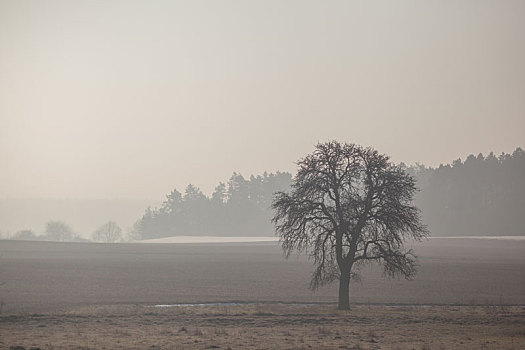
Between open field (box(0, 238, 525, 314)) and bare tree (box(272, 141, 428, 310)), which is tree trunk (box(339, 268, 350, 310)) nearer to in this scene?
bare tree (box(272, 141, 428, 310))

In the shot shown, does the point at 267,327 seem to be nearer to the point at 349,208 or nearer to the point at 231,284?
the point at 349,208

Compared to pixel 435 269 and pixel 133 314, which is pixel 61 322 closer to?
pixel 133 314

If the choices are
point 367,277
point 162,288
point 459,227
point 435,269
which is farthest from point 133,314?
point 459,227

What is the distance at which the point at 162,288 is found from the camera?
5391 cm

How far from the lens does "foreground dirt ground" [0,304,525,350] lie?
91.9 ft

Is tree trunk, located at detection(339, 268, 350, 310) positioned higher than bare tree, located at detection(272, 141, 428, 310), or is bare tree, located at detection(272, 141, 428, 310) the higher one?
bare tree, located at detection(272, 141, 428, 310)

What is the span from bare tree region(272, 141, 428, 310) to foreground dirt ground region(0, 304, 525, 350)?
329 centimetres

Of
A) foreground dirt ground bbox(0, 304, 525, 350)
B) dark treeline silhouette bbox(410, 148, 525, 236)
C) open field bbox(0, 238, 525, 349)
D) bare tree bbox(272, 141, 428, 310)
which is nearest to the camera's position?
foreground dirt ground bbox(0, 304, 525, 350)

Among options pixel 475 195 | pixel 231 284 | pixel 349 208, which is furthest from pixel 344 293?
pixel 475 195

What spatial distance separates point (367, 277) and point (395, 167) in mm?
24869

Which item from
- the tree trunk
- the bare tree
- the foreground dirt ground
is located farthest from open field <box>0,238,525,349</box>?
the bare tree

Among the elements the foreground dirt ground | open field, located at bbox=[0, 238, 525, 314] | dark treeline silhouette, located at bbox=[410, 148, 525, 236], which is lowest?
the foreground dirt ground

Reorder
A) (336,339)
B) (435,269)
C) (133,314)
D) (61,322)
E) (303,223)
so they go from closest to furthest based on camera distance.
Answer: (336,339)
(61,322)
(133,314)
(303,223)
(435,269)

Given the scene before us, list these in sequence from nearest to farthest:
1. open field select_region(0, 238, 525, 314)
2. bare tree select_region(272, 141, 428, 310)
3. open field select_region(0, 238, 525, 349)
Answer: open field select_region(0, 238, 525, 349)
bare tree select_region(272, 141, 428, 310)
open field select_region(0, 238, 525, 314)
